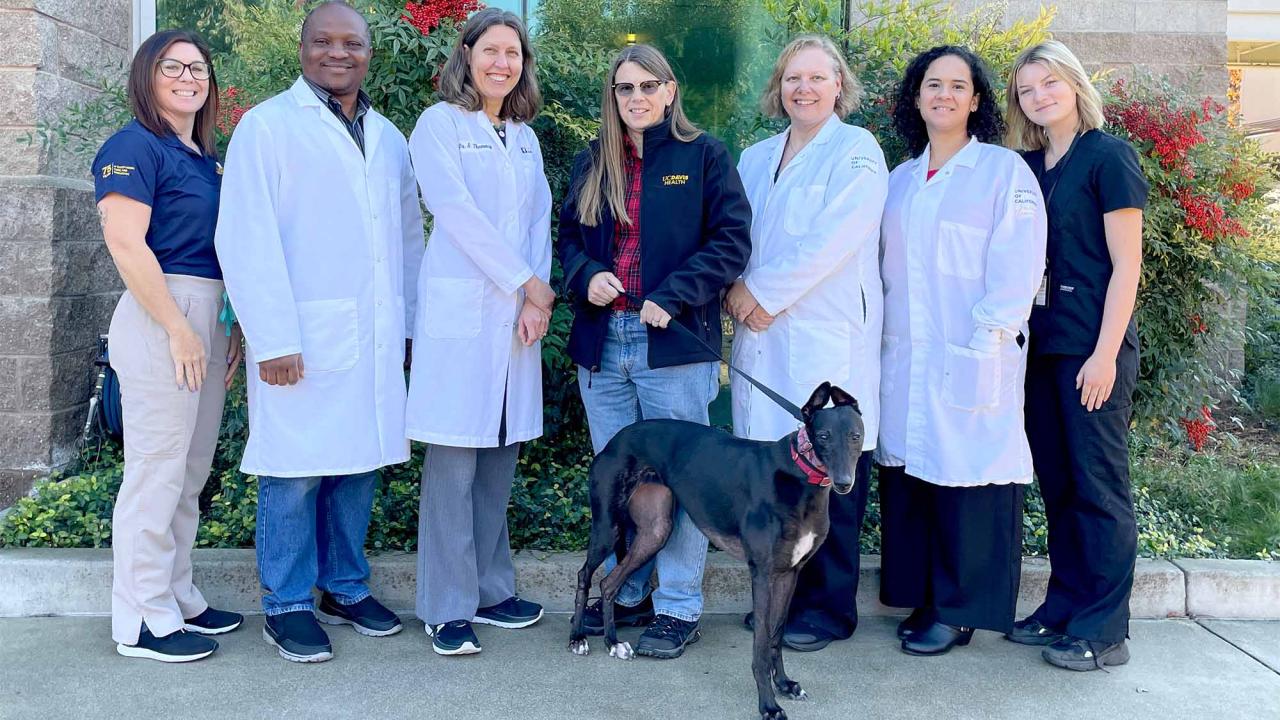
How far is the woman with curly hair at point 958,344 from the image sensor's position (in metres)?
3.80

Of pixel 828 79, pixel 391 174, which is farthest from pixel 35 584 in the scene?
pixel 828 79

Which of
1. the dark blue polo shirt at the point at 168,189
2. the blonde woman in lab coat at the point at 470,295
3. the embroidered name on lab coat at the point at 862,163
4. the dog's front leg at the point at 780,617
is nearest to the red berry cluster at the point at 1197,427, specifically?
the embroidered name on lab coat at the point at 862,163

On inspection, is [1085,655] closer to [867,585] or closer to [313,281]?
[867,585]

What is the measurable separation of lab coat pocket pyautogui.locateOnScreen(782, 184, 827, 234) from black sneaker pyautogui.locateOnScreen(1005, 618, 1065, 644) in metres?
1.82

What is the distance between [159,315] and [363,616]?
4.66 ft

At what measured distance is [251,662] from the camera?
12.6 ft

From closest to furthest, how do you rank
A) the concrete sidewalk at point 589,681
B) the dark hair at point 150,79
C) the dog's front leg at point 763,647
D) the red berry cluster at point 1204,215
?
the dog's front leg at point 763,647
the concrete sidewalk at point 589,681
the dark hair at point 150,79
the red berry cluster at point 1204,215

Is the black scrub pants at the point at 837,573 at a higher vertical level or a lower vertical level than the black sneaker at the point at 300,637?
higher

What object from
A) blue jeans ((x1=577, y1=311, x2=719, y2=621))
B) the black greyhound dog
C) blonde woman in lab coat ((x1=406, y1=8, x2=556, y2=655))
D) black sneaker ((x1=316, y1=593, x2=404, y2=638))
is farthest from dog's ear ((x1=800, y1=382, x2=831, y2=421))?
black sneaker ((x1=316, y1=593, x2=404, y2=638))

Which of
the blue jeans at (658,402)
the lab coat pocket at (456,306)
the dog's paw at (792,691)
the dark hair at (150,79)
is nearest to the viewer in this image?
the dog's paw at (792,691)

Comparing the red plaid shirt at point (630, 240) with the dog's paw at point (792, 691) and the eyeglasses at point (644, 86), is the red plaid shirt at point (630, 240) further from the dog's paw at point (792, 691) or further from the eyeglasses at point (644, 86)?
the dog's paw at point (792, 691)

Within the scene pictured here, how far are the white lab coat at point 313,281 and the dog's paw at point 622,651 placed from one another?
3.73 ft

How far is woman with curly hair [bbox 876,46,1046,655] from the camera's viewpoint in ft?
12.5

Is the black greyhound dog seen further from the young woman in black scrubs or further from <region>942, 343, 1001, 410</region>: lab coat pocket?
the young woman in black scrubs
